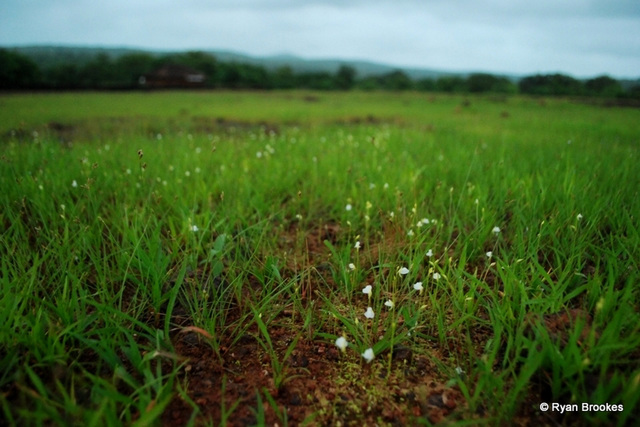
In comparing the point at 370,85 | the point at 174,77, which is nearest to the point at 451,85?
the point at 370,85

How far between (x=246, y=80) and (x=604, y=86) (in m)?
48.2

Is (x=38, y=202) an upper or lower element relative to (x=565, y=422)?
upper

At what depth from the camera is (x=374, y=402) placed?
1.53 meters

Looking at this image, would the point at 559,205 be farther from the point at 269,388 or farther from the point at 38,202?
the point at 38,202

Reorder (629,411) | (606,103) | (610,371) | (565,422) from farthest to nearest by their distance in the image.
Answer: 1. (606,103)
2. (610,371)
3. (565,422)
4. (629,411)

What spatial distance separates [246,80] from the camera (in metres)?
52.3

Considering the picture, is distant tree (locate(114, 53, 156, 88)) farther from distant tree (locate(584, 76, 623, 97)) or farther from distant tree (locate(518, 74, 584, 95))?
distant tree (locate(584, 76, 623, 97))

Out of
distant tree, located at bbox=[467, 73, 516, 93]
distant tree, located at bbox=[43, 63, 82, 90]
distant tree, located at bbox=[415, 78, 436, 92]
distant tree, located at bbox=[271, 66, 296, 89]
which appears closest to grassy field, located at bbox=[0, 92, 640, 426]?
distant tree, located at bbox=[467, 73, 516, 93]

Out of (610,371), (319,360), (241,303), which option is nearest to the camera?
(610,371)

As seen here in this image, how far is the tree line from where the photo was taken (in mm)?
16155

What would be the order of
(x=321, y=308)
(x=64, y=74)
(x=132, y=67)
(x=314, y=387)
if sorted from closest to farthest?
(x=314, y=387) < (x=321, y=308) < (x=64, y=74) < (x=132, y=67)

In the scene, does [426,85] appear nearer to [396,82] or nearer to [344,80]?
[396,82]

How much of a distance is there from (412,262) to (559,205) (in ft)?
5.14

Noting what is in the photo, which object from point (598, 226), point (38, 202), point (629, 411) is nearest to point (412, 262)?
point (629, 411)
